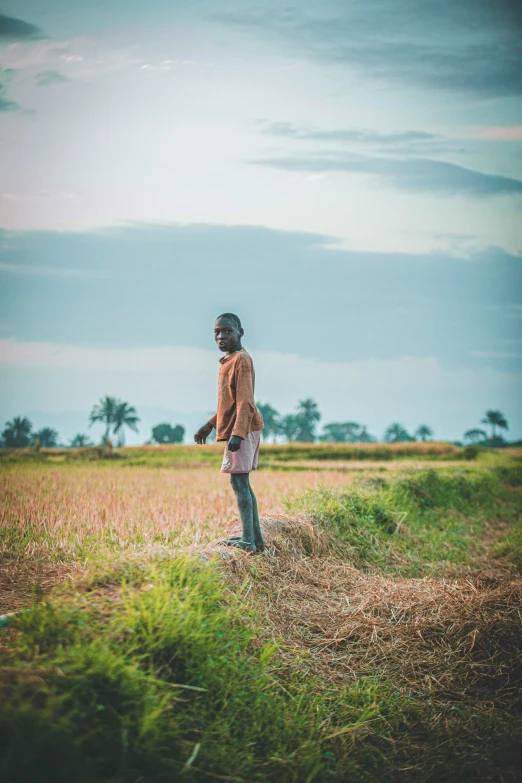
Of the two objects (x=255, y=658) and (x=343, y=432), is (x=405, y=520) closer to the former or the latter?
(x=255, y=658)

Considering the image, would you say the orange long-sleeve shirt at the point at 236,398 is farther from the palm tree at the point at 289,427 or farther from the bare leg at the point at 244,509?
the palm tree at the point at 289,427

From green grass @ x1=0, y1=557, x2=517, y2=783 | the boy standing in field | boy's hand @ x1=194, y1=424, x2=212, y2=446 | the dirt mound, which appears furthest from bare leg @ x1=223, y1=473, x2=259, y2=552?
green grass @ x1=0, y1=557, x2=517, y2=783

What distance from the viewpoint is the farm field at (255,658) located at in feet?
8.27

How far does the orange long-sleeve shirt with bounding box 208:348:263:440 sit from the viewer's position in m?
4.71

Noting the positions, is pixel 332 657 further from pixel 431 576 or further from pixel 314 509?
pixel 314 509

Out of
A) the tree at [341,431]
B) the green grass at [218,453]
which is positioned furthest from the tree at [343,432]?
the green grass at [218,453]

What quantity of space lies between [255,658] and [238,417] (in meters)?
1.78

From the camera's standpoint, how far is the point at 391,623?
15.4ft

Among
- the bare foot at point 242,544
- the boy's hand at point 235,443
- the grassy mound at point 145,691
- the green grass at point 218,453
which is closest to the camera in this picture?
the grassy mound at point 145,691

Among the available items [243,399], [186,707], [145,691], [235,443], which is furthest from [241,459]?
[145,691]

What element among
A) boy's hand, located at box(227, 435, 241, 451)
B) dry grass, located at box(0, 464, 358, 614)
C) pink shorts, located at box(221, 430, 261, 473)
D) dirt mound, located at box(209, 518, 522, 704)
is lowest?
dirt mound, located at box(209, 518, 522, 704)

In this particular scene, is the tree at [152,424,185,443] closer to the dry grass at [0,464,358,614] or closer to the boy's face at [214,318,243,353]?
the dry grass at [0,464,358,614]

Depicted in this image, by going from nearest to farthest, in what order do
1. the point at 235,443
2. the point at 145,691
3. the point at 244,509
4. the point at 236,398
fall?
the point at 145,691, the point at 235,443, the point at 236,398, the point at 244,509

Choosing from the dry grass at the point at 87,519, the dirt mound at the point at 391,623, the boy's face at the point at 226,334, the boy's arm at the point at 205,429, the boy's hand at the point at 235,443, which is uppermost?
the boy's face at the point at 226,334
